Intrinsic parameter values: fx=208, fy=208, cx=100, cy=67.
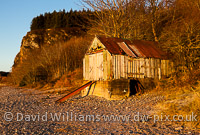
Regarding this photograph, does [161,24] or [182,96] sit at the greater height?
[161,24]

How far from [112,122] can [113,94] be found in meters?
5.51

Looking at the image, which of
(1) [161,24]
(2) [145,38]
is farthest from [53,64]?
(1) [161,24]

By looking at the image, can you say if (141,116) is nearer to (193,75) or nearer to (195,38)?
(193,75)

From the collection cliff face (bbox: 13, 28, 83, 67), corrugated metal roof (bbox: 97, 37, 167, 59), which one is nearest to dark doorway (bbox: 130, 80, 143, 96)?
corrugated metal roof (bbox: 97, 37, 167, 59)

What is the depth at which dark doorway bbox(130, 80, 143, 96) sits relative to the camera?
46.2 feet

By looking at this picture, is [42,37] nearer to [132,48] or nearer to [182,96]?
[132,48]

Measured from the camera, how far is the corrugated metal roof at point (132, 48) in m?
14.1

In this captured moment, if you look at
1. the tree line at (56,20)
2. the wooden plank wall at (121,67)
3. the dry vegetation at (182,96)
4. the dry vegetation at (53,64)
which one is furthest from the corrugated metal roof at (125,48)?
the tree line at (56,20)

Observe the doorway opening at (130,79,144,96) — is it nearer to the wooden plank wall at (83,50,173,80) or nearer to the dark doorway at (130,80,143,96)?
the dark doorway at (130,80,143,96)

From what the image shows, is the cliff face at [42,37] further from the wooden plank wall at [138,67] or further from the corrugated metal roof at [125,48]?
the wooden plank wall at [138,67]

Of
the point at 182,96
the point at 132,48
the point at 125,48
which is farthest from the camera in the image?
the point at 132,48

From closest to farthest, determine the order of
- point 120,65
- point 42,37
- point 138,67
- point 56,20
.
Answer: point 120,65
point 138,67
point 42,37
point 56,20

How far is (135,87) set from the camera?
14219 millimetres

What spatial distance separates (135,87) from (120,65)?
193cm
